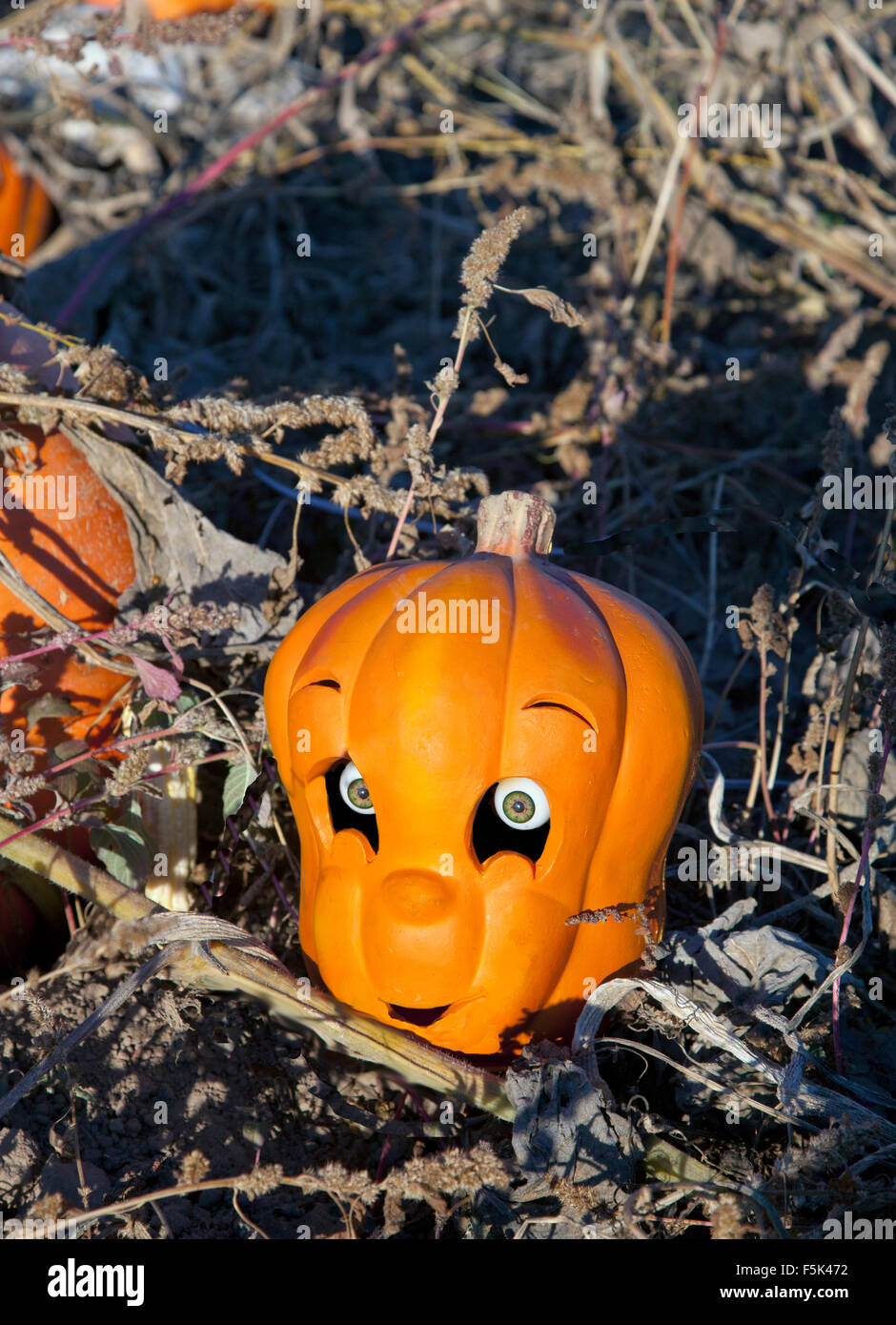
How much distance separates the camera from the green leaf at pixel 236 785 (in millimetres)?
2381

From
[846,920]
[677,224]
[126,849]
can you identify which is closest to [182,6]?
[677,224]

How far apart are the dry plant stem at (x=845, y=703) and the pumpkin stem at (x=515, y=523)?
0.73 m

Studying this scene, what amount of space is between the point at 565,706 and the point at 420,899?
429mm

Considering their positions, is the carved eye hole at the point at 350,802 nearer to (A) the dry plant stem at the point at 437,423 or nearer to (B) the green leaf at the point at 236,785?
A: (B) the green leaf at the point at 236,785

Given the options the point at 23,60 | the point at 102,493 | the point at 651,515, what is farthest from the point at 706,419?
the point at 23,60

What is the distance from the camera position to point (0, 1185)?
1916 mm

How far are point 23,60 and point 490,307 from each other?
2.97m

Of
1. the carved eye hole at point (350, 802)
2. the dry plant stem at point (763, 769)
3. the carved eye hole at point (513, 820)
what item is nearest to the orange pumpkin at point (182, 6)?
the dry plant stem at point (763, 769)

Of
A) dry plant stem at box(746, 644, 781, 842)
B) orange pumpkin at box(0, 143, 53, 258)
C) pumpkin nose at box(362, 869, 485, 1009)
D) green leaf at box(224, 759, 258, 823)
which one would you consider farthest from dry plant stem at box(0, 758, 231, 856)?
orange pumpkin at box(0, 143, 53, 258)

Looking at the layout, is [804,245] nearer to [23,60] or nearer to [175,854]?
[175,854]

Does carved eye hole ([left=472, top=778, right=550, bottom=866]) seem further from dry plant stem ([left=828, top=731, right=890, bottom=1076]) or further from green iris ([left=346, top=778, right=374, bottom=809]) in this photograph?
dry plant stem ([left=828, top=731, right=890, bottom=1076])

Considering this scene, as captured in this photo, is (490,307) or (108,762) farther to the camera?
(490,307)

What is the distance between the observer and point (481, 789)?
1.95m
